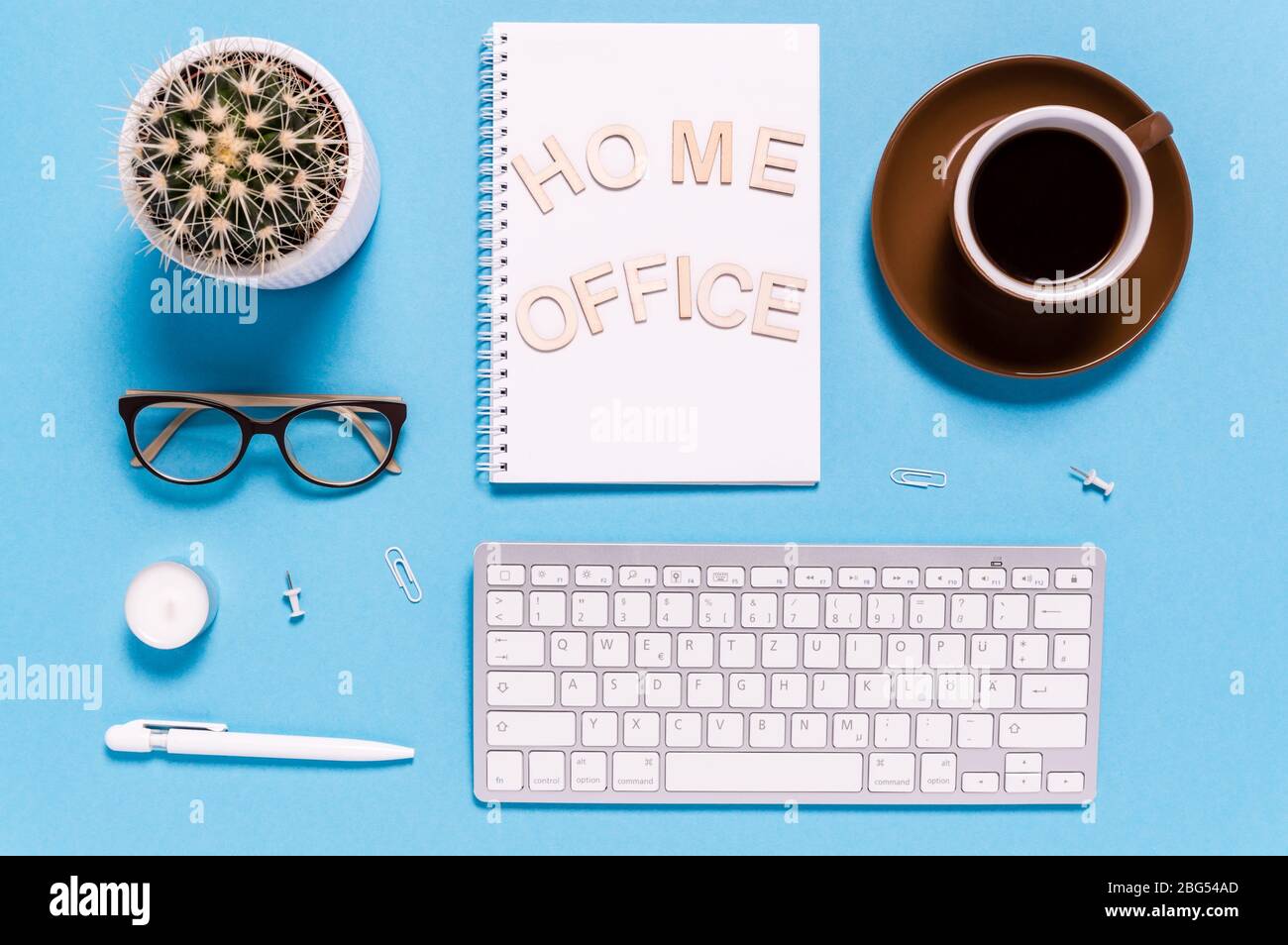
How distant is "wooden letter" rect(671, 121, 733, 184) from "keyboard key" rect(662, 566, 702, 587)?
349 millimetres

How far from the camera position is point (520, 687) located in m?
0.72

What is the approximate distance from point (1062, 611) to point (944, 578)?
0.37ft

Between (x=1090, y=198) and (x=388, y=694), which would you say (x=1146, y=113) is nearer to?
(x=1090, y=198)

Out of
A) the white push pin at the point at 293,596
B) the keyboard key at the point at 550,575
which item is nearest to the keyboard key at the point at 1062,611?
the keyboard key at the point at 550,575

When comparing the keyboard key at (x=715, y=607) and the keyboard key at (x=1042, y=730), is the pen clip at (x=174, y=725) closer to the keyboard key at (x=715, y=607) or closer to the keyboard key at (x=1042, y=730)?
the keyboard key at (x=715, y=607)

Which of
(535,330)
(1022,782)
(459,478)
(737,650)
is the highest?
(535,330)

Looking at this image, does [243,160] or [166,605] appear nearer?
[243,160]

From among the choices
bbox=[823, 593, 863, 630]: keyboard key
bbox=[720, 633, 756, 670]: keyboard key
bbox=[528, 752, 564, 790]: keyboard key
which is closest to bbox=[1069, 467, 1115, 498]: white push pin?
bbox=[823, 593, 863, 630]: keyboard key

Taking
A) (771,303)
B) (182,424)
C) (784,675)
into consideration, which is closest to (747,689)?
(784,675)

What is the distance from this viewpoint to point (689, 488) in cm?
73

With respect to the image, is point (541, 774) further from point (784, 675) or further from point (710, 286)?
point (710, 286)

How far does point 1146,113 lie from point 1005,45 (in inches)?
5.3

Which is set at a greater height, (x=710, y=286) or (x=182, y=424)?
(x=710, y=286)
